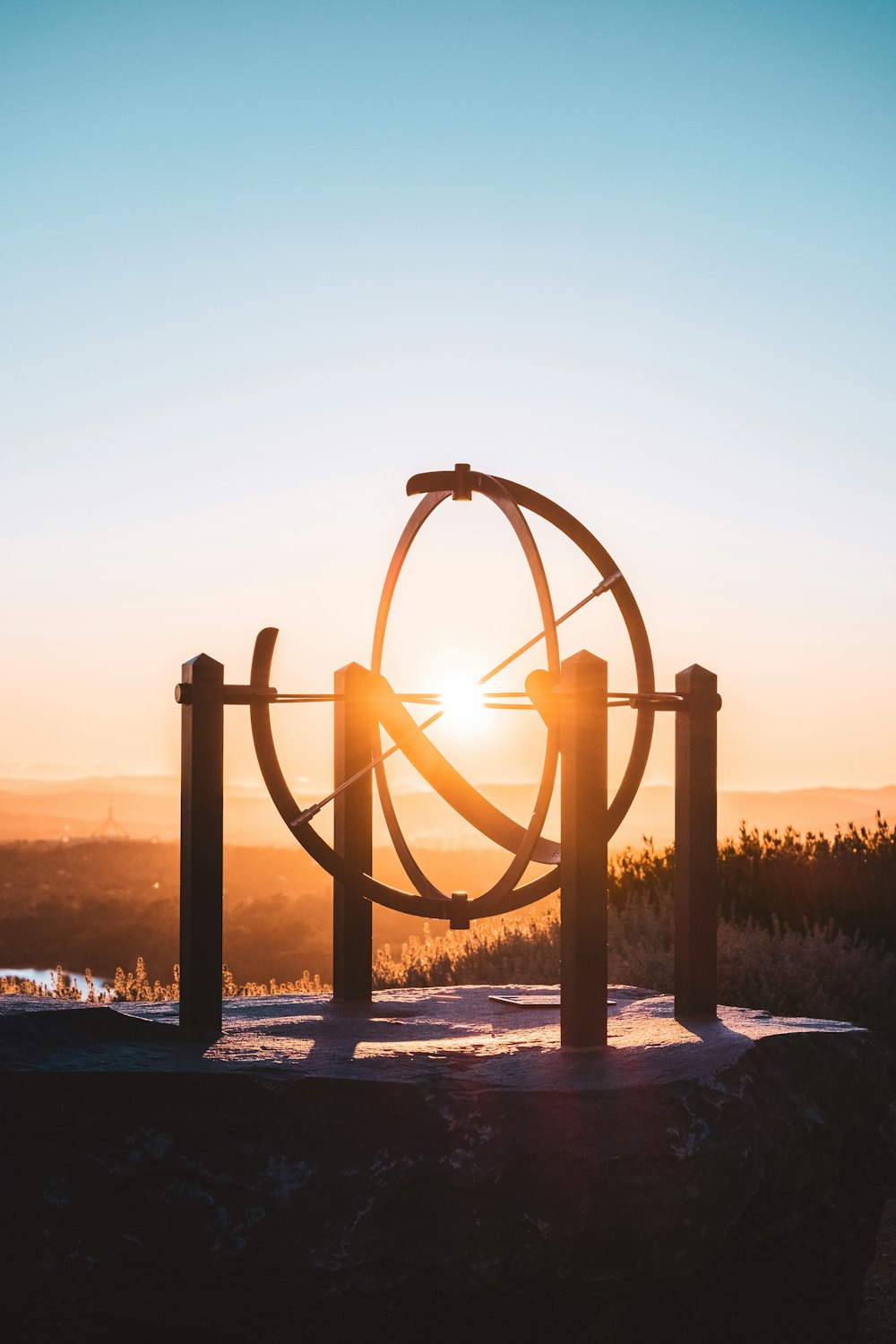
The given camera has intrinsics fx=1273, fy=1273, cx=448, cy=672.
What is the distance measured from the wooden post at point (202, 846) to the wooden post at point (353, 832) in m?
1.12

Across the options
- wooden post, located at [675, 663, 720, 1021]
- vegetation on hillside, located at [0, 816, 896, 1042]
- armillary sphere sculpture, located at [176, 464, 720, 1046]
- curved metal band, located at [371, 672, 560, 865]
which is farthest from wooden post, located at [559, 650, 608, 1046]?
vegetation on hillside, located at [0, 816, 896, 1042]

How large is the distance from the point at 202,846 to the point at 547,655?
5.51 feet

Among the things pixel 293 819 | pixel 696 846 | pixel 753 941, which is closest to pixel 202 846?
pixel 293 819

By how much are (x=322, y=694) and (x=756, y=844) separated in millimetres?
8504

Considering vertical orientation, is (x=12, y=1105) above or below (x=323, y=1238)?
above

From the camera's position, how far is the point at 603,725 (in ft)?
16.9

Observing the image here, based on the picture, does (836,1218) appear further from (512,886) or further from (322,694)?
(322,694)

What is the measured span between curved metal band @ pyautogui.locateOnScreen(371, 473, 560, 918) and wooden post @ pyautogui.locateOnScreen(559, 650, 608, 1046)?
0.60 ft

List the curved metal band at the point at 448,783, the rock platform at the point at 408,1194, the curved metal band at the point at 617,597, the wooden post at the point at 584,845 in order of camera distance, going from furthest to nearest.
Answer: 1. the curved metal band at the point at 448,783
2. the curved metal band at the point at 617,597
3. the wooden post at the point at 584,845
4. the rock platform at the point at 408,1194

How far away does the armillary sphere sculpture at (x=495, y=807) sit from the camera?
5.12 meters

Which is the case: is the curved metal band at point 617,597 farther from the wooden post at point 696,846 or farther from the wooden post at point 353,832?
the wooden post at point 353,832

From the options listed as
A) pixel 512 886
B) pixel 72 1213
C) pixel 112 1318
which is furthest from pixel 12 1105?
pixel 512 886

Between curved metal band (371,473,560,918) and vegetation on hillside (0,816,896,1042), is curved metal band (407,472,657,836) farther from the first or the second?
vegetation on hillside (0,816,896,1042)

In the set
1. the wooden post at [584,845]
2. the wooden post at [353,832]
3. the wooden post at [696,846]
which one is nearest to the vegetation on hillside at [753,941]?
the wooden post at [353,832]
